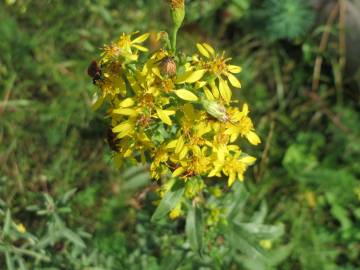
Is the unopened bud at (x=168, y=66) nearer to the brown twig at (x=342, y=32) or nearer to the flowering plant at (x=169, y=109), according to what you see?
the flowering plant at (x=169, y=109)

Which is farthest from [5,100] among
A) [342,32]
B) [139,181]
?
[342,32]

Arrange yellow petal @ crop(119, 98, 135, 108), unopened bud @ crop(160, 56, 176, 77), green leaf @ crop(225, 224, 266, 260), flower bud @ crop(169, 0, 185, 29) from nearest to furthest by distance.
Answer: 1. unopened bud @ crop(160, 56, 176, 77)
2. yellow petal @ crop(119, 98, 135, 108)
3. flower bud @ crop(169, 0, 185, 29)
4. green leaf @ crop(225, 224, 266, 260)

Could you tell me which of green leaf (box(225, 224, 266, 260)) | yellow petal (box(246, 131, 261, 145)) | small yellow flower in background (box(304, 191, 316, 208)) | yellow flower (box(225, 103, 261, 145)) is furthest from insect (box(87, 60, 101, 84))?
small yellow flower in background (box(304, 191, 316, 208))

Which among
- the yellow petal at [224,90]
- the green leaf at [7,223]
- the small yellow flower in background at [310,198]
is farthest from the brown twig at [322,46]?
the green leaf at [7,223]

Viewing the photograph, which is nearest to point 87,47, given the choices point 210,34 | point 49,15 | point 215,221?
point 49,15

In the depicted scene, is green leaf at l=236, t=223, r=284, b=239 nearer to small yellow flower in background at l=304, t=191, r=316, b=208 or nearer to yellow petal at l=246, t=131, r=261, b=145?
yellow petal at l=246, t=131, r=261, b=145

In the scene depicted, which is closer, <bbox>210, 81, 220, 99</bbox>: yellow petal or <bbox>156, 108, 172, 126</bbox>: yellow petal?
<bbox>156, 108, 172, 126</bbox>: yellow petal
